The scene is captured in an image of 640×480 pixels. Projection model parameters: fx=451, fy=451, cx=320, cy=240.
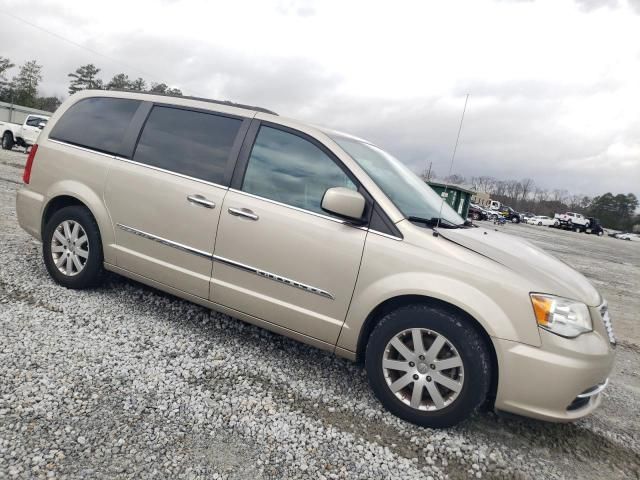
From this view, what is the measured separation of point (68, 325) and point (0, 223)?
406cm

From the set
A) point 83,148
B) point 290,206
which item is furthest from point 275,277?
point 83,148

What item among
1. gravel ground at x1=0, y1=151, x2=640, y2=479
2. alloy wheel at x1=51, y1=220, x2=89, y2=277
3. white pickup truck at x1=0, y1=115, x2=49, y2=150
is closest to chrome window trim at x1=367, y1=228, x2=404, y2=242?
gravel ground at x1=0, y1=151, x2=640, y2=479

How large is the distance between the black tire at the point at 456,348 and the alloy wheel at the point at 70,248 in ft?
8.93

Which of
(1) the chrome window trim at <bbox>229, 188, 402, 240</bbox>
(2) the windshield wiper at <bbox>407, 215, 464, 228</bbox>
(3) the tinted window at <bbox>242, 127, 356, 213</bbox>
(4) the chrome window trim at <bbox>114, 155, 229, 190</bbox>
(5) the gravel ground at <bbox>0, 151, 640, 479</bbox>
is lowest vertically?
(5) the gravel ground at <bbox>0, 151, 640, 479</bbox>

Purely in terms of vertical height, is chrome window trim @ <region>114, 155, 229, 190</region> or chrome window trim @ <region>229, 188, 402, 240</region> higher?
chrome window trim @ <region>114, 155, 229, 190</region>

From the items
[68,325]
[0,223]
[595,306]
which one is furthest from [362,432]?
[0,223]

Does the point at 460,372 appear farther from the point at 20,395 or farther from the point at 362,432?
the point at 20,395

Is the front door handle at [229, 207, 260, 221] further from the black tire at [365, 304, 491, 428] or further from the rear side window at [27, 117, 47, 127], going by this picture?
the rear side window at [27, 117, 47, 127]

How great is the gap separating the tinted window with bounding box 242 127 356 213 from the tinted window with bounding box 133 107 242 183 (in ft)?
0.86

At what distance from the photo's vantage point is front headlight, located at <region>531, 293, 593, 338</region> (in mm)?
2572

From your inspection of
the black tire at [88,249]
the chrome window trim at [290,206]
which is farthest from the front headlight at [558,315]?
the black tire at [88,249]

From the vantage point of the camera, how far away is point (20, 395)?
250 cm

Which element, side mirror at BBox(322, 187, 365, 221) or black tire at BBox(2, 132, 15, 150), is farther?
black tire at BBox(2, 132, 15, 150)

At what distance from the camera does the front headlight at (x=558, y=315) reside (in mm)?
2572
